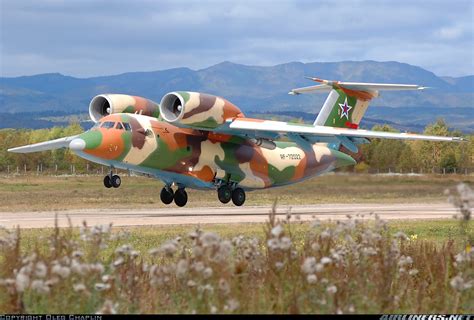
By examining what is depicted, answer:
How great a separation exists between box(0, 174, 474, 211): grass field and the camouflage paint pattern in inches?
50.4

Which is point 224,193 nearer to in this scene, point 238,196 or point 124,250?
point 238,196

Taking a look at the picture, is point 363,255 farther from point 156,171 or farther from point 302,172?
point 302,172

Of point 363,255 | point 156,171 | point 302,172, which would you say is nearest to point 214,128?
point 156,171

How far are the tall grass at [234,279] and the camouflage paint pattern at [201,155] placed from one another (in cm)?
1790

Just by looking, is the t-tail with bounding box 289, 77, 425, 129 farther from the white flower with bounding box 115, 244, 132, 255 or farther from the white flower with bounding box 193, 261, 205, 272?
the white flower with bounding box 193, 261, 205, 272

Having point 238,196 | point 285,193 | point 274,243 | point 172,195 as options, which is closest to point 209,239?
point 274,243

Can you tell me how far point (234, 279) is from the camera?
420 inches

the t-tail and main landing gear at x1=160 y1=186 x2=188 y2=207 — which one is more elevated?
the t-tail

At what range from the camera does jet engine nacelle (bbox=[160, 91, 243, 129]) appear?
100ft

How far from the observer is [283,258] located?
11.2 meters

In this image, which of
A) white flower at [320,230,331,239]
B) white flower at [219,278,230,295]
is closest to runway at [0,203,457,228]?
white flower at [320,230,331,239]

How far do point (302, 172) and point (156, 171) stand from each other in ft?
24.2

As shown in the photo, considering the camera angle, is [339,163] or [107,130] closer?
[107,130]

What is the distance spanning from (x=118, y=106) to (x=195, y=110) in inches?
173
